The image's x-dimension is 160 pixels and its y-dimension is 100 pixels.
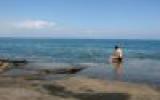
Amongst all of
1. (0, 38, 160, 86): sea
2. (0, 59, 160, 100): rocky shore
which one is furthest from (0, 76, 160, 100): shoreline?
(0, 38, 160, 86): sea

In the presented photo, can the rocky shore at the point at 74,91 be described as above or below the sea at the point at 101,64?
above

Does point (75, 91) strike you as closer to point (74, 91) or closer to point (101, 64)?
point (74, 91)

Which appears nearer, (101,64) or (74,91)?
(74,91)

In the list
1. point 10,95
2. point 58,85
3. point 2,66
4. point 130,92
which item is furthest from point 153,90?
point 2,66

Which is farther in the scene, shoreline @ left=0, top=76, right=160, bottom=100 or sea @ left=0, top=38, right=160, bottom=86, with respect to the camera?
sea @ left=0, top=38, right=160, bottom=86

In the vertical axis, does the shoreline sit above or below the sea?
above

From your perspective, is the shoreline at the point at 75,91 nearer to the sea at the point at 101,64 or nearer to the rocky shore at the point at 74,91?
the rocky shore at the point at 74,91

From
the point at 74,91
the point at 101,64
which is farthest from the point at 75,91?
the point at 101,64

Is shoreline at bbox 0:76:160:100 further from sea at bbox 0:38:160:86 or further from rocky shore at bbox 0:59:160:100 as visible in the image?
sea at bbox 0:38:160:86

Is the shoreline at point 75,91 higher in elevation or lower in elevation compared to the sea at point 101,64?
higher

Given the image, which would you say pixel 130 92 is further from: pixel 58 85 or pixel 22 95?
pixel 22 95

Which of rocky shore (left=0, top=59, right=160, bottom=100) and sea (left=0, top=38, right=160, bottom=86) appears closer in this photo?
rocky shore (left=0, top=59, right=160, bottom=100)

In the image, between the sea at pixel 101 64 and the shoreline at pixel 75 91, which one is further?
the sea at pixel 101 64

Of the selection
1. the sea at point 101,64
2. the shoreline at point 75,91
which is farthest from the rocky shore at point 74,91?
the sea at point 101,64
